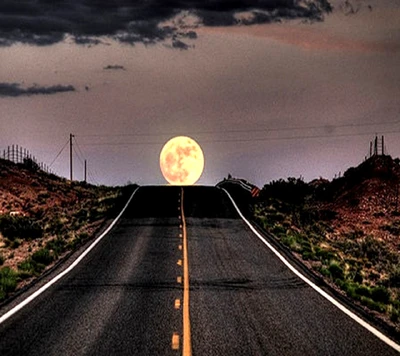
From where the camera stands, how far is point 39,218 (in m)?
47.1

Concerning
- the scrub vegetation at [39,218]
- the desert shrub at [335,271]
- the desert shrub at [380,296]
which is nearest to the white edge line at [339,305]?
the desert shrub at [335,271]

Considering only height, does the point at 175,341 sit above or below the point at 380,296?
above

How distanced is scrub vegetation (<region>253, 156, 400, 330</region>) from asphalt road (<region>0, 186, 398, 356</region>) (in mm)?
1912

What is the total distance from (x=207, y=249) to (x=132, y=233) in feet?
19.5

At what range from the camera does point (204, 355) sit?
1308 centimetres

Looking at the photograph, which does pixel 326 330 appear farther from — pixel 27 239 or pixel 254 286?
pixel 27 239

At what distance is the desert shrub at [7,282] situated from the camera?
20312 millimetres

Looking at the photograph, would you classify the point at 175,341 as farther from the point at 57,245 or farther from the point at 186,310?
the point at 57,245

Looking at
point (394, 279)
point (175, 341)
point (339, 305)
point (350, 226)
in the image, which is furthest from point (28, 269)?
point (350, 226)

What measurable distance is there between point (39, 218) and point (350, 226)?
76.0 ft

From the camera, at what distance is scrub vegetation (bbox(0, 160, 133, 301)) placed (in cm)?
2672

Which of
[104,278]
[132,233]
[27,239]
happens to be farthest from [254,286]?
[27,239]

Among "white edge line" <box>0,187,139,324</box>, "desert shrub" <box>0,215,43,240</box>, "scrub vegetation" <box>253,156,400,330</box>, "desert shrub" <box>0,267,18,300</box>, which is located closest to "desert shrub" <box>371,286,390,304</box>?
"scrub vegetation" <box>253,156,400,330</box>

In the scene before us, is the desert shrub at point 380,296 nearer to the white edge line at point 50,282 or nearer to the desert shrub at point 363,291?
the desert shrub at point 363,291
